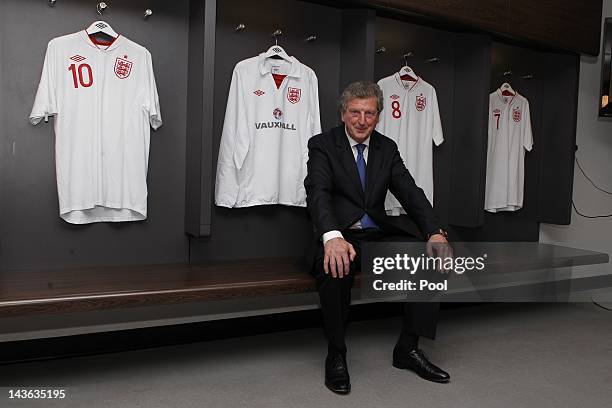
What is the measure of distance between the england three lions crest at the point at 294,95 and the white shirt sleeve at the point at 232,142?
0.27 metres

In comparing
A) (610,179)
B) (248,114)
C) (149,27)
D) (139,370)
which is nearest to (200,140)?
(248,114)

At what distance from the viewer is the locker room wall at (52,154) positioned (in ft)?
8.00

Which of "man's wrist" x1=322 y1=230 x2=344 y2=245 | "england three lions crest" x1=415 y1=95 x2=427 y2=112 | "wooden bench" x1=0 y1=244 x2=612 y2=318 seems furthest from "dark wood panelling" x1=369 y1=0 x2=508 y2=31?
"wooden bench" x1=0 y1=244 x2=612 y2=318

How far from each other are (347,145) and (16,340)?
166 centimetres

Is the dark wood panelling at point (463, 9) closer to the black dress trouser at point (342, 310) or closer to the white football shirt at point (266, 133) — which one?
the white football shirt at point (266, 133)

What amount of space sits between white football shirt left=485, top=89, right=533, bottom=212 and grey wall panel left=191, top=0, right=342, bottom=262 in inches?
50.4

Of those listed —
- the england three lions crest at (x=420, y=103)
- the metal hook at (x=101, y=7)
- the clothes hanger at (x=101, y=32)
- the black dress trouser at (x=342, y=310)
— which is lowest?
the black dress trouser at (x=342, y=310)

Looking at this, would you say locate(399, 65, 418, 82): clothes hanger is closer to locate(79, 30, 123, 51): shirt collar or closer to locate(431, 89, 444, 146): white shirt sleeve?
locate(431, 89, 444, 146): white shirt sleeve

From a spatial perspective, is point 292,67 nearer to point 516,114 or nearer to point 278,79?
point 278,79

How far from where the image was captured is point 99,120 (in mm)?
2510

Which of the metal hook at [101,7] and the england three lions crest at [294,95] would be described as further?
the england three lions crest at [294,95]

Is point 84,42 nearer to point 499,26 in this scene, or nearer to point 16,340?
point 16,340

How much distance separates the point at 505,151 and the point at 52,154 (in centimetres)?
287

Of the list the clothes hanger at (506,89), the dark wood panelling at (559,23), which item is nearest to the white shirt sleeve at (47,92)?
the dark wood panelling at (559,23)
